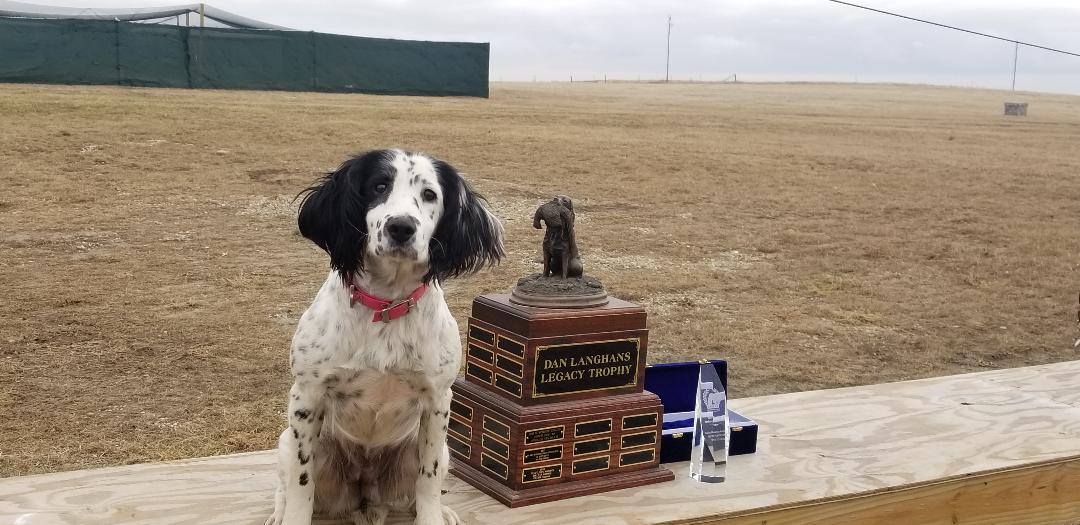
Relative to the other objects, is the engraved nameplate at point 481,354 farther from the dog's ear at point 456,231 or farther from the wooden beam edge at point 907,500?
the wooden beam edge at point 907,500

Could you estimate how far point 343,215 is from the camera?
104 inches

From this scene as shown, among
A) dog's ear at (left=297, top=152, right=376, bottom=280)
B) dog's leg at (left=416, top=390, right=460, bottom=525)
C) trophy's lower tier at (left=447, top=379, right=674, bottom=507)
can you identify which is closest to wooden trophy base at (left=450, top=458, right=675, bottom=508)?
trophy's lower tier at (left=447, top=379, right=674, bottom=507)

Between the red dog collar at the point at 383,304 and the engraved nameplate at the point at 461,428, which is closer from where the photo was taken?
the red dog collar at the point at 383,304

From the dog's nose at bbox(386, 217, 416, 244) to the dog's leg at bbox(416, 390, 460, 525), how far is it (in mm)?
496

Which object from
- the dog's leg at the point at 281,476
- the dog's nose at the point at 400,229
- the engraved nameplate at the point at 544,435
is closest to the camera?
the dog's nose at the point at 400,229

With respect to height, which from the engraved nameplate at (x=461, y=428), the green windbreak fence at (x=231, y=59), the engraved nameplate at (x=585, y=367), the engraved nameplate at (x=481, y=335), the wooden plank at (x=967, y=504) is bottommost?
the wooden plank at (x=967, y=504)

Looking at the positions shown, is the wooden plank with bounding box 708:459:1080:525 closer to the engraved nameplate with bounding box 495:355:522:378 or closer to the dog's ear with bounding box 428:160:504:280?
the engraved nameplate with bounding box 495:355:522:378

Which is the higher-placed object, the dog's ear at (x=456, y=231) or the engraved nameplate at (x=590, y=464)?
the dog's ear at (x=456, y=231)

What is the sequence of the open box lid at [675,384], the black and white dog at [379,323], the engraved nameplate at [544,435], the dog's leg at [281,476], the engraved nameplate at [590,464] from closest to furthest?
the black and white dog at [379,323] → the dog's leg at [281,476] → the engraved nameplate at [544,435] → the engraved nameplate at [590,464] → the open box lid at [675,384]

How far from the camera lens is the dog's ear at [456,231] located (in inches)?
106

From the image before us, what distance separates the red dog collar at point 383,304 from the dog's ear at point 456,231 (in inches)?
3.8

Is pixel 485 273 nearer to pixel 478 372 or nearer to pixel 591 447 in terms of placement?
pixel 478 372

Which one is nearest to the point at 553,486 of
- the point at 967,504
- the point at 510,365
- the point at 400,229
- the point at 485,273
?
the point at 510,365

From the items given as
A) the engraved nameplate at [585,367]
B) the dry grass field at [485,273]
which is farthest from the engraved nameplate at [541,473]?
the dry grass field at [485,273]
